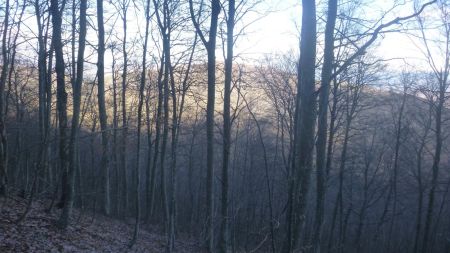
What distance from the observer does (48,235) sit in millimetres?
9406

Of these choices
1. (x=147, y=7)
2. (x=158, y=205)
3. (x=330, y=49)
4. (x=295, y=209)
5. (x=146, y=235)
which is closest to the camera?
(x=295, y=209)

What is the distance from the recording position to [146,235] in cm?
1681

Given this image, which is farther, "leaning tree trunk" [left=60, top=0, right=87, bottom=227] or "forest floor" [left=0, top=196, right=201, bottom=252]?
"leaning tree trunk" [left=60, top=0, right=87, bottom=227]

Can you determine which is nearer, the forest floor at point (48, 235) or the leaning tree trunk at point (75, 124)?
the forest floor at point (48, 235)

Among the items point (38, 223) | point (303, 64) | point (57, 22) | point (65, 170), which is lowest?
point (38, 223)

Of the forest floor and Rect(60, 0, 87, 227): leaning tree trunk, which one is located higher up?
Rect(60, 0, 87, 227): leaning tree trunk

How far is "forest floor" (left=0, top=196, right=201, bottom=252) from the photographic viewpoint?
27.4 ft

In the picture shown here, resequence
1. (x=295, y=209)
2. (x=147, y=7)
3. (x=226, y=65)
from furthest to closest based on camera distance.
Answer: (x=147, y=7)
(x=226, y=65)
(x=295, y=209)

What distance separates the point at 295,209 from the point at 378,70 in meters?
15.8

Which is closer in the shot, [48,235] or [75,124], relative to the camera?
[48,235]

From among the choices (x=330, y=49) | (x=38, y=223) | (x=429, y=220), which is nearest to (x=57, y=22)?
(x=38, y=223)

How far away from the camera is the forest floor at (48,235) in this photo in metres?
8.36

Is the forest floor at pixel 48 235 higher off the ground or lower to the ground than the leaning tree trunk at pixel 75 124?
lower

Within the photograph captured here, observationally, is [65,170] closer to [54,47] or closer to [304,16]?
[54,47]
